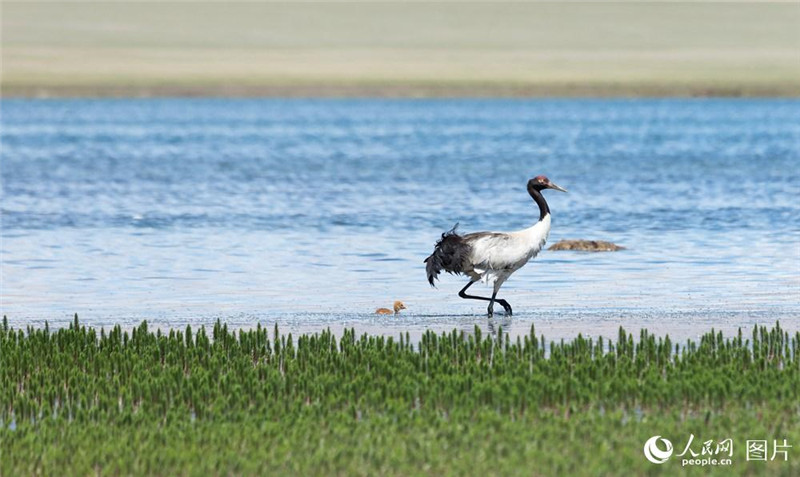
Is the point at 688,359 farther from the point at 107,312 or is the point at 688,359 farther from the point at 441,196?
the point at 441,196

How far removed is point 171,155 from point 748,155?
73.1 feet

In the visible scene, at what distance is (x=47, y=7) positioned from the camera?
180 m

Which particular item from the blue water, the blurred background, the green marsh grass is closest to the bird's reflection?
the blue water

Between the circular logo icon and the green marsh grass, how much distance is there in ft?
0.20

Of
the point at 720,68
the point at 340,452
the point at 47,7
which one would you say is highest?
the point at 47,7

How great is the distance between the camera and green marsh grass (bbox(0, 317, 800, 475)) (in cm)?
962

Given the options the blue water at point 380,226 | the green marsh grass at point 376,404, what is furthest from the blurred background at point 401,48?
the green marsh grass at point 376,404

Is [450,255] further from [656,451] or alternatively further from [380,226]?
[380,226]

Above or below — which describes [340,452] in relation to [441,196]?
below

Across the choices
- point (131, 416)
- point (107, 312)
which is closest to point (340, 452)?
point (131, 416)

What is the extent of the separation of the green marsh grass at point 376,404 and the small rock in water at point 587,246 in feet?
32.1

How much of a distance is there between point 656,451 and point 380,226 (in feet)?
64.0

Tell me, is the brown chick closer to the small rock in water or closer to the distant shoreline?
the small rock in water

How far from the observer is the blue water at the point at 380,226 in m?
18.0
